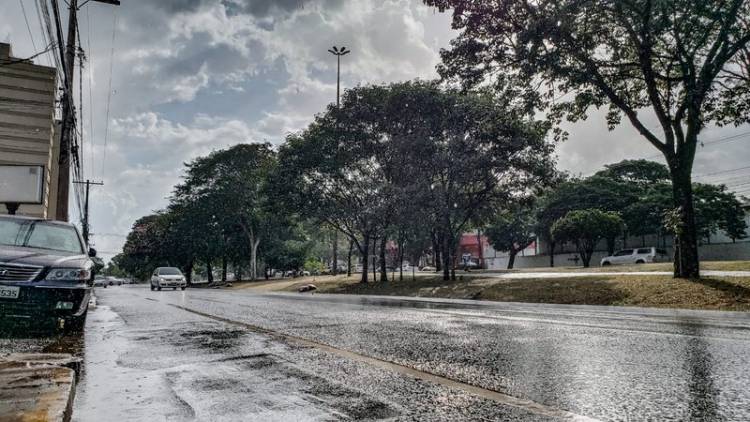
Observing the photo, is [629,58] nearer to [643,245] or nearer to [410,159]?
[410,159]

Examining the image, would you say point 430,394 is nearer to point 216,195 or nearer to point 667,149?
point 667,149

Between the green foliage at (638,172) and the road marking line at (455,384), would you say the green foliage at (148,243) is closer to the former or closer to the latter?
the green foliage at (638,172)

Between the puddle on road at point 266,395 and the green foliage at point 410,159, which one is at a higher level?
the green foliage at point 410,159

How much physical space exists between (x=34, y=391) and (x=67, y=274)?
4487 millimetres

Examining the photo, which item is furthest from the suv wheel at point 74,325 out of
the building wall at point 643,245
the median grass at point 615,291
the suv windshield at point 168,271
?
the building wall at point 643,245

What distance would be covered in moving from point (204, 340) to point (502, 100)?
15.7 meters

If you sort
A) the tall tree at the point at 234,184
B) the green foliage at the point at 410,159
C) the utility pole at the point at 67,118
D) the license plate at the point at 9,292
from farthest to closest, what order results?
1. the tall tree at the point at 234,184
2. the green foliage at the point at 410,159
3. the utility pole at the point at 67,118
4. the license plate at the point at 9,292

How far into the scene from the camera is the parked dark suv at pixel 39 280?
22.7ft

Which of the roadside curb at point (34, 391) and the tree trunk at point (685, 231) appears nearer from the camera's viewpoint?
the roadside curb at point (34, 391)

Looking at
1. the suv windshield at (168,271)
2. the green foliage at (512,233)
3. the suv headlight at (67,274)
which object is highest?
the green foliage at (512,233)

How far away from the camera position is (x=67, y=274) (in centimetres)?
739

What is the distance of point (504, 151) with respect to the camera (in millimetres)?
27266

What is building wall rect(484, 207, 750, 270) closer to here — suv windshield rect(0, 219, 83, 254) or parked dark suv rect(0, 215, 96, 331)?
suv windshield rect(0, 219, 83, 254)

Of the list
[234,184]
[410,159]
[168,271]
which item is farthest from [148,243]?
[410,159]
